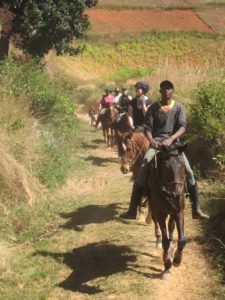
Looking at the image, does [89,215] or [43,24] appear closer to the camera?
[89,215]

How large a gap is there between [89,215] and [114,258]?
2217mm

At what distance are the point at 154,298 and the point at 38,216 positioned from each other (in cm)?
360

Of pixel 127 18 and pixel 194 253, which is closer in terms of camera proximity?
pixel 194 253

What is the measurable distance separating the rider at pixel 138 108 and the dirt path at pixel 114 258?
171 centimetres

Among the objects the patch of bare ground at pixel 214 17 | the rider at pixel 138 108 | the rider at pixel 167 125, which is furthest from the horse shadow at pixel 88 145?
the patch of bare ground at pixel 214 17

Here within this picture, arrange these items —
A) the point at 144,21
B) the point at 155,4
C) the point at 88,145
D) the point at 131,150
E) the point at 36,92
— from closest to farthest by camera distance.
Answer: the point at 131,150, the point at 36,92, the point at 88,145, the point at 144,21, the point at 155,4

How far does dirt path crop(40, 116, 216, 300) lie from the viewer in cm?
691

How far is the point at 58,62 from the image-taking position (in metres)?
41.3

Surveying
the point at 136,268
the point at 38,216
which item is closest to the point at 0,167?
the point at 38,216

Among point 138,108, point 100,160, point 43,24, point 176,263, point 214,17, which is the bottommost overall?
point 100,160

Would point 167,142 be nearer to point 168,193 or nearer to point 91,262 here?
point 168,193

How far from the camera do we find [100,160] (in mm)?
15336

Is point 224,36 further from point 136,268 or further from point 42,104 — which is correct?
point 136,268

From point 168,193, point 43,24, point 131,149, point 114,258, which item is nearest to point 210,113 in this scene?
point 131,149
